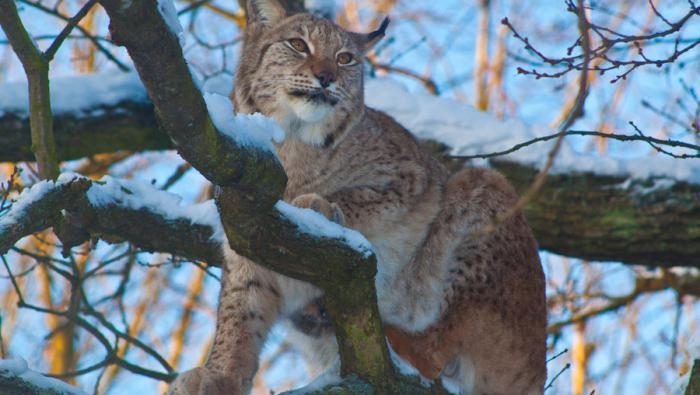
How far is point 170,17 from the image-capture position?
2902 mm

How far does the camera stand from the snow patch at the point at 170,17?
9.40ft

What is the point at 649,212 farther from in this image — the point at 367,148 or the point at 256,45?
the point at 256,45

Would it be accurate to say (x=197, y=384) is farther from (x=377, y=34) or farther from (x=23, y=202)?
(x=377, y=34)

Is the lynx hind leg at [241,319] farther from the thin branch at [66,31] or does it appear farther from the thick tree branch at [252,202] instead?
the thin branch at [66,31]

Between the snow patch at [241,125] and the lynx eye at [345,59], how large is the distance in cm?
167

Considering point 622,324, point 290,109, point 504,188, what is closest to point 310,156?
point 290,109

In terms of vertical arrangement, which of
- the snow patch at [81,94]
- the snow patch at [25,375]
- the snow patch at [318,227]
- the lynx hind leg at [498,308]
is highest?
the snow patch at [81,94]

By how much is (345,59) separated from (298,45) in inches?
11.8

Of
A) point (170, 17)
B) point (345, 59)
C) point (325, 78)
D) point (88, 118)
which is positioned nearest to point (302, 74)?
point (325, 78)

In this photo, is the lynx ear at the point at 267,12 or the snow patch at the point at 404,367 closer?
the snow patch at the point at 404,367

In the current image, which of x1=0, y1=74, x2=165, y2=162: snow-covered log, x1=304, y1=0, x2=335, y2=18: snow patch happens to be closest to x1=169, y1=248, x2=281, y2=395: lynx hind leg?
x1=0, y1=74, x2=165, y2=162: snow-covered log

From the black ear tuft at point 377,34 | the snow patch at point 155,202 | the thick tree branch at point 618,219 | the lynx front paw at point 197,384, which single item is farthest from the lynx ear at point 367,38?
the lynx front paw at point 197,384

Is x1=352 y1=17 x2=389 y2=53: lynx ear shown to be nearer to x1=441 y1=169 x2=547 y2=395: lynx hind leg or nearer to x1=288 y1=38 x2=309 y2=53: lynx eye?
x1=288 y1=38 x2=309 y2=53: lynx eye

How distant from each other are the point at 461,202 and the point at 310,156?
93 cm
